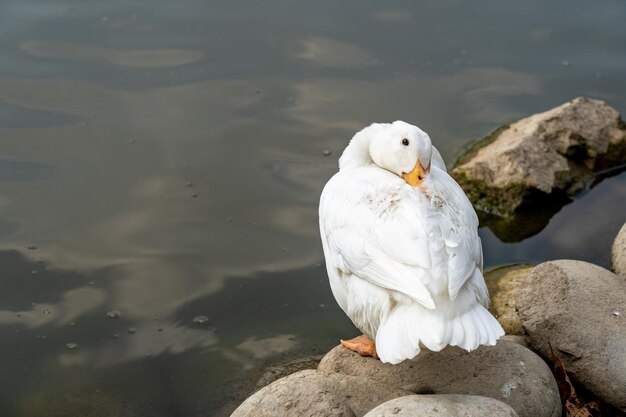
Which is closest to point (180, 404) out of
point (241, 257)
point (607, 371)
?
point (241, 257)

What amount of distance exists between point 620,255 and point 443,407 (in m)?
2.18

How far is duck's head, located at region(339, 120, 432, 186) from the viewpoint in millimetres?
4715

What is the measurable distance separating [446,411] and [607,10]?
6.14 m

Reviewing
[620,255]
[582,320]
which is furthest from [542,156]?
[582,320]

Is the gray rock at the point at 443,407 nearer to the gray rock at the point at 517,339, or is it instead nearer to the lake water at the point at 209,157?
the gray rock at the point at 517,339

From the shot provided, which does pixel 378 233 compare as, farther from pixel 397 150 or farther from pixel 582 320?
pixel 582 320

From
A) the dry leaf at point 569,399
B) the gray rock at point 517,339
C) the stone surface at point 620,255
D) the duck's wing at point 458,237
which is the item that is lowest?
the dry leaf at point 569,399

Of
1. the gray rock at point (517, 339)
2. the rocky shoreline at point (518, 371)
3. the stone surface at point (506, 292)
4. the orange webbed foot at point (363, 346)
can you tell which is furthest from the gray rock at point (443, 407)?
the stone surface at point (506, 292)

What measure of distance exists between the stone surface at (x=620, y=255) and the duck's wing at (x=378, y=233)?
1744 millimetres

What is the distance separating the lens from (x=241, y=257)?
6430mm

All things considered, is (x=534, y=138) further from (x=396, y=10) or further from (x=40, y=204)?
(x=40, y=204)

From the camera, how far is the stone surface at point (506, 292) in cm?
545

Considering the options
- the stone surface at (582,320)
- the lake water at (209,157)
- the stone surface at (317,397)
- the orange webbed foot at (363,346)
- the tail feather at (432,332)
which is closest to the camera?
the tail feather at (432,332)

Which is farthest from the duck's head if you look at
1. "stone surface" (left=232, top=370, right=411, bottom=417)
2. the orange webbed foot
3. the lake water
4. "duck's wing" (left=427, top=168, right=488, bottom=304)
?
the lake water
